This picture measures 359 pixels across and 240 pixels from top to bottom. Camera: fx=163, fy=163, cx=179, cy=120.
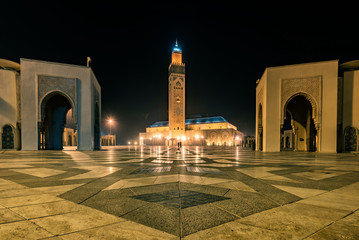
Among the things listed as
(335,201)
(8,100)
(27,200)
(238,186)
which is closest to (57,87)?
(8,100)

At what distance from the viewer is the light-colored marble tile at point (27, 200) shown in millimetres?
2293

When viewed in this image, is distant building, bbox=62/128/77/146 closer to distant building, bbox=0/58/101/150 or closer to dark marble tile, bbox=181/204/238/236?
distant building, bbox=0/58/101/150

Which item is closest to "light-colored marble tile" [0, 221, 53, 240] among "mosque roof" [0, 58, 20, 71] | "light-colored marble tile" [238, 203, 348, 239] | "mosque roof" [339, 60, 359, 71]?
"light-colored marble tile" [238, 203, 348, 239]

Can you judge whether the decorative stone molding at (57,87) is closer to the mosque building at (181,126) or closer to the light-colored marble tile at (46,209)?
the light-colored marble tile at (46,209)

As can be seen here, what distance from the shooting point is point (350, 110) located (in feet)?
50.6

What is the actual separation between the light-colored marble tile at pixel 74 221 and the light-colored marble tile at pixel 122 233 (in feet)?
0.38

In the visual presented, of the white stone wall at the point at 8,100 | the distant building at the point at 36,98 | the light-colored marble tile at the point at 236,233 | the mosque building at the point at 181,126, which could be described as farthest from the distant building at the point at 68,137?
the light-colored marble tile at the point at 236,233

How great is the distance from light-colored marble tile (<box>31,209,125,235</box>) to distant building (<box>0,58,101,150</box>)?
55.8ft

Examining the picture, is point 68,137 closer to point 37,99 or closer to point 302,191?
point 37,99

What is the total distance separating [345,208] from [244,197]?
1.23m

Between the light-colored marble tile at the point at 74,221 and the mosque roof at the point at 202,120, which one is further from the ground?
the mosque roof at the point at 202,120

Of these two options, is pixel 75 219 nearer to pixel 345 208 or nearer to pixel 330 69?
pixel 345 208

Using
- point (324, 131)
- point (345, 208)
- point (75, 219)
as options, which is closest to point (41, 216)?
point (75, 219)

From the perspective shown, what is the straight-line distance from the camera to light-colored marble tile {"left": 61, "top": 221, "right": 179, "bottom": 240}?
4.66 feet
